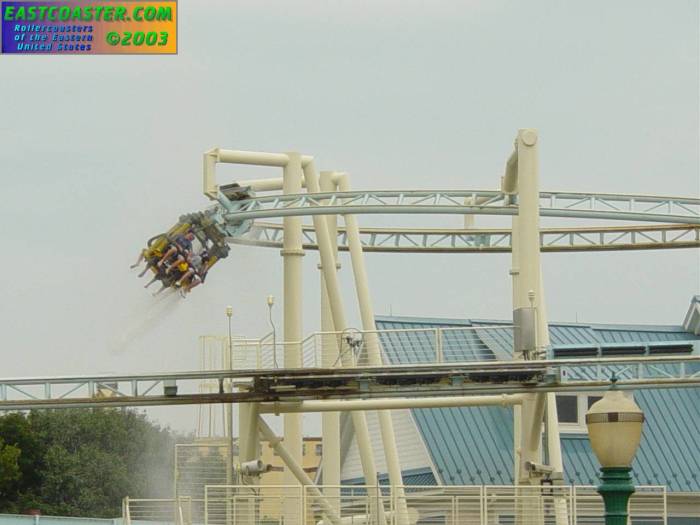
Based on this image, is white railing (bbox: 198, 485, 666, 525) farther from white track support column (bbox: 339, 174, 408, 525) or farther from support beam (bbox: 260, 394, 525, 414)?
white track support column (bbox: 339, 174, 408, 525)

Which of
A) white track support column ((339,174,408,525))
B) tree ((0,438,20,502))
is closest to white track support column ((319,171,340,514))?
white track support column ((339,174,408,525))

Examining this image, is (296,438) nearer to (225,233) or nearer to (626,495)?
(225,233)

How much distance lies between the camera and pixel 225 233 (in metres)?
48.5

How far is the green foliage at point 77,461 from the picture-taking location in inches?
3809

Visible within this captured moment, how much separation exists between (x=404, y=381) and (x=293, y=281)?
6.26 meters

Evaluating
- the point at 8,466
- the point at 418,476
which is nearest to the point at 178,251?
the point at 418,476

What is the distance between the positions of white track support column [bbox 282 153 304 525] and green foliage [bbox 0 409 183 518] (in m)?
45.4

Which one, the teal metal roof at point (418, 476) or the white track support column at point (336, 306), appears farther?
the teal metal roof at point (418, 476)

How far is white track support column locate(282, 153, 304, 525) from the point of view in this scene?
48438 mm

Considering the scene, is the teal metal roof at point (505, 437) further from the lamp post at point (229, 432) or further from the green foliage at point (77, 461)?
the green foliage at point (77, 461)

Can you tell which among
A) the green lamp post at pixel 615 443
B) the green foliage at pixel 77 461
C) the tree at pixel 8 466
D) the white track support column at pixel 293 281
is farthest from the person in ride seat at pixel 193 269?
the tree at pixel 8 466

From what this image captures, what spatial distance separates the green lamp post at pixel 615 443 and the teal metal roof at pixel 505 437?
39318 mm

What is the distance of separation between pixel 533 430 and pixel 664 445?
21.4m

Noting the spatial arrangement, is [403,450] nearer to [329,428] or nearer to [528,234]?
[329,428]
